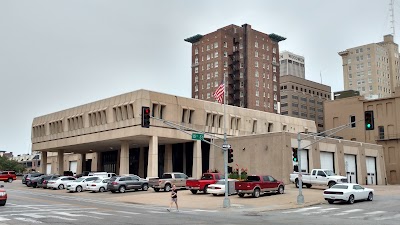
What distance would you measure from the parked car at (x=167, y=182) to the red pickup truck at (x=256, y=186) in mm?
9807

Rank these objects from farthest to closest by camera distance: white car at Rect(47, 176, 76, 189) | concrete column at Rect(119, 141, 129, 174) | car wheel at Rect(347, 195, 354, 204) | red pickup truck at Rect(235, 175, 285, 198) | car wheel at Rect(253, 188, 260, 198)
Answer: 1. concrete column at Rect(119, 141, 129, 174)
2. white car at Rect(47, 176, 76, 189)
3. car wheel at Rect(253, 188, 260, 198)
4. red pickup truck at Rect(235, 175, 285, 198)
5. car wheel at Rect(347, 195, 354, 204)

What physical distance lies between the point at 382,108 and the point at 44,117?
68.0 metres

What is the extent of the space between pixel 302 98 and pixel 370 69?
27859 millimetres

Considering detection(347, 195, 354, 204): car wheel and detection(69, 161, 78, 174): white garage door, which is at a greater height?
detection(69, 161, 78, 174): white garage door

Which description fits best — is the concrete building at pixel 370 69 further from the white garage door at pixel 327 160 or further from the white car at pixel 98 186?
the white car at pixel 98 186

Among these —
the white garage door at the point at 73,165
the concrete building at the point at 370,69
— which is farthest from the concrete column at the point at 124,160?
the concrete building at the point at 370,69

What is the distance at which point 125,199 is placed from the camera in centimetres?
4056

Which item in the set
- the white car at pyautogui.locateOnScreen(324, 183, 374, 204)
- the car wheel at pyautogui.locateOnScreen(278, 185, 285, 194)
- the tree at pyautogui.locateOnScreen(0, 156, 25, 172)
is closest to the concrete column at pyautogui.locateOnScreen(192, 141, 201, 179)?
the car wheel at pyautogui.locateOnScreen(278, 185, 285, 194)

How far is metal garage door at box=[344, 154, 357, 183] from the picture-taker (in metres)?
65.4

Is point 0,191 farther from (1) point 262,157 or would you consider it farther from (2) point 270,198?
(1) point 262,157

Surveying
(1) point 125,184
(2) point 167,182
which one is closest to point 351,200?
(2) point 167,182

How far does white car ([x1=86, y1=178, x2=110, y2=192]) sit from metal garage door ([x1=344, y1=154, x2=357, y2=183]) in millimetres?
35339

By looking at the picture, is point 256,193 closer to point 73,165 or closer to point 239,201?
point 239,201

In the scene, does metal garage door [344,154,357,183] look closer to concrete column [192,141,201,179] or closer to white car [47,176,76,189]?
concrete column [192,141,201,179]
